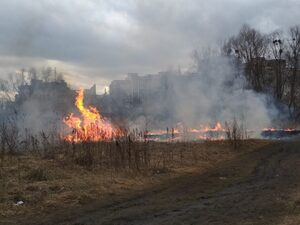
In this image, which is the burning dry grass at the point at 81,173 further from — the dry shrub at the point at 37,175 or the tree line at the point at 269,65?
the tree line at the point at 269,65

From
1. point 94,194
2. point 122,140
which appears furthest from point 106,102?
point 94,194

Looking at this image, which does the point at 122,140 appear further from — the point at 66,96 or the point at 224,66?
the point at 224,66

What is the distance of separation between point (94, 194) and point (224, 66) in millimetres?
37623

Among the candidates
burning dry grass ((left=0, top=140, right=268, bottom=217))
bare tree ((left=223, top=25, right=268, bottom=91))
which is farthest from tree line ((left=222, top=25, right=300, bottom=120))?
burning dry grass ((left=0, top=140, right=268, bottom=217))

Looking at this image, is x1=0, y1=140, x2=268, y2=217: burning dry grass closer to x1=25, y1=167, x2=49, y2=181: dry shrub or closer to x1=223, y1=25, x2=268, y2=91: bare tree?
x1=25, y1=167, x2=49, y2=181: dry shrub

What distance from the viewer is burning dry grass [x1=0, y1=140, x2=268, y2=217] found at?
44.9ft

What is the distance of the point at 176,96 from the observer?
44281 millimetres

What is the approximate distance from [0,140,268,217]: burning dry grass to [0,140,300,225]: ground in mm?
37

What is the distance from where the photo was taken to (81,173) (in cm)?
1781

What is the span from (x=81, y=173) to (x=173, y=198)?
207 inches

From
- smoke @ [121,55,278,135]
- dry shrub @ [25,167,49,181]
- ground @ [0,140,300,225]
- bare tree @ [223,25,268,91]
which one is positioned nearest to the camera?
ground @ [0,140,300,225]

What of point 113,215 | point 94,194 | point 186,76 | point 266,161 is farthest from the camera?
point 186,76

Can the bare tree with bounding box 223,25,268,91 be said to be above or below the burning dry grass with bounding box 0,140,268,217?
above

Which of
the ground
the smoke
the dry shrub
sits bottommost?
the ground
